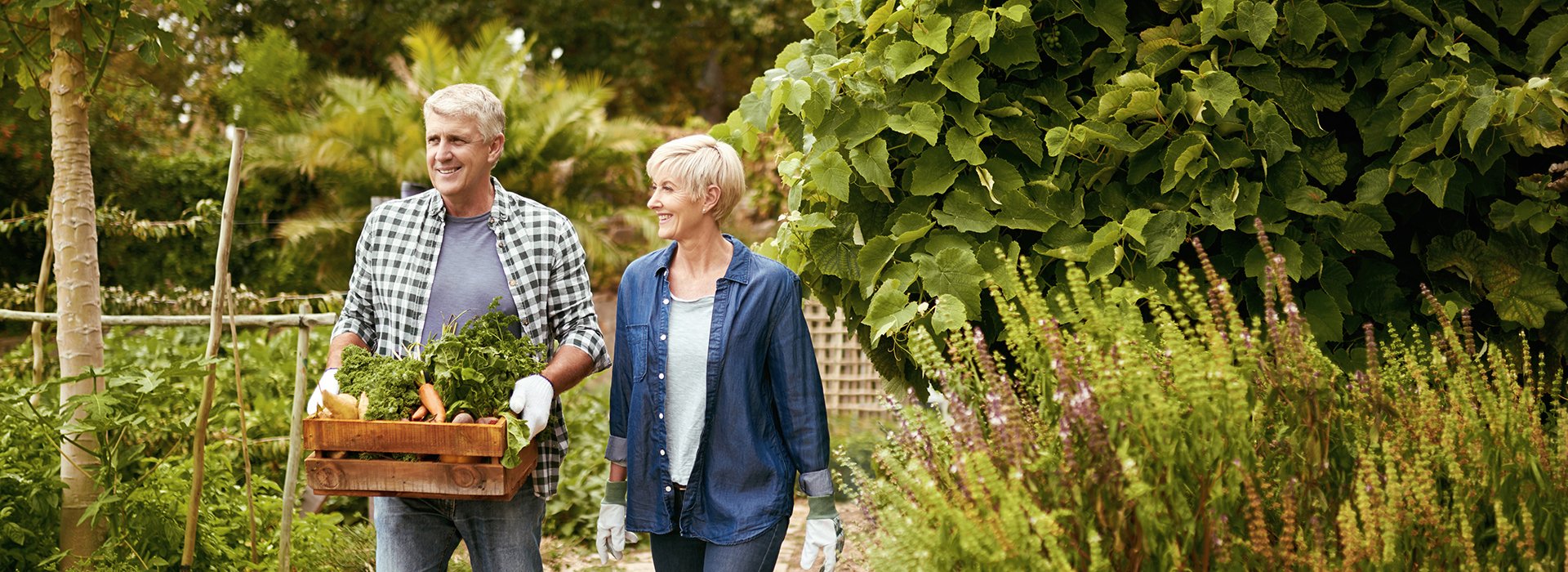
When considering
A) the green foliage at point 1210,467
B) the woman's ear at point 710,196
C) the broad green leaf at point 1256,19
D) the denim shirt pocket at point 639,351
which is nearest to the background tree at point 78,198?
the denim shirt pocket at point 639,351

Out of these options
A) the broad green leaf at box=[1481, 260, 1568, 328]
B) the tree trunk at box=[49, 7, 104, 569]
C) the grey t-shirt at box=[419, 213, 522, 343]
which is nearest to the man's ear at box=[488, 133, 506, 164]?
the grey t-shirt at box=[419, 213, 522, 343]

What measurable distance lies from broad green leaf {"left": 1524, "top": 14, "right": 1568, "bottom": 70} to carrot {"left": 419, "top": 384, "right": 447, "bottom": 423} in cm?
239

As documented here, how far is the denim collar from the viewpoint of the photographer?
2.55m

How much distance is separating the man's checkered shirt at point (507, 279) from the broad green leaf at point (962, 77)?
916 mm

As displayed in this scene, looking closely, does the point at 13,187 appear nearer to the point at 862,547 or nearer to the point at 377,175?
the point at 377,175

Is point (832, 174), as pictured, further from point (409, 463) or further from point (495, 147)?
point (409, 463)

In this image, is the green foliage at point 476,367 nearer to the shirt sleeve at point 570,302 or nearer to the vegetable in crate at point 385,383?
the vegetable in crate at point 385,383

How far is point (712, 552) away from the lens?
2551 millimetres

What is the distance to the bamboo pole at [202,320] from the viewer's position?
3.56m

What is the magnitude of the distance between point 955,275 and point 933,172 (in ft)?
0.85

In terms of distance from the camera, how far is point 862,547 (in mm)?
2266

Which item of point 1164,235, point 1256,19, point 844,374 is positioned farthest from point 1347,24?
point 844,374

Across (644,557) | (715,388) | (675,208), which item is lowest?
(644,557)

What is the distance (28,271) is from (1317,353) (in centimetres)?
1302
